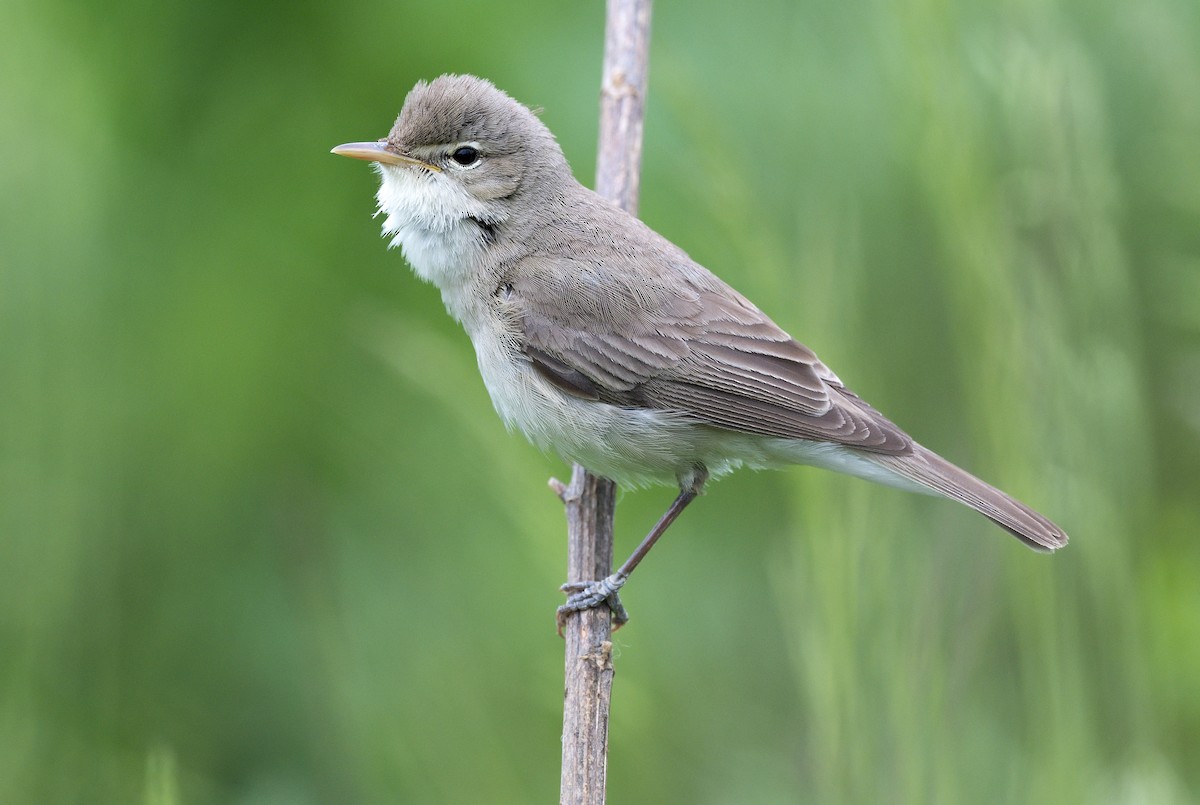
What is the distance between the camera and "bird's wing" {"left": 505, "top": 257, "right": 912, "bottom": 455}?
3617 millimetres

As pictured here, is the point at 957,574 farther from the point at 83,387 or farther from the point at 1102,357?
the point at 83,387

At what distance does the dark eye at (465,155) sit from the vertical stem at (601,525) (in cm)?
42

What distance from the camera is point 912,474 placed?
344 cm

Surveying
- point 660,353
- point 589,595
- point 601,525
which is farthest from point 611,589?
point 660,353

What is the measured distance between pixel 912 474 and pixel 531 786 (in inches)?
56.5

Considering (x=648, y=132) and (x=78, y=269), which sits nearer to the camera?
(x=78, y=269)

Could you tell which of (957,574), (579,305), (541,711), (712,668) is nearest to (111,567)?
(541,711)

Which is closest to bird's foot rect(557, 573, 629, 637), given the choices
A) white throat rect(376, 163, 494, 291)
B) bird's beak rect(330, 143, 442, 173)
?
white throat rect(376, 163, 494, 291)

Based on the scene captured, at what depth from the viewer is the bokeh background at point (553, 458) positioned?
2.87 metres

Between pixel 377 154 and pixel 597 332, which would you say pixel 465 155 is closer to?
pixel 377 154

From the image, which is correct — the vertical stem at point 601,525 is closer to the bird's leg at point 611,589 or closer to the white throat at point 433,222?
the bird's leg at point 611,589

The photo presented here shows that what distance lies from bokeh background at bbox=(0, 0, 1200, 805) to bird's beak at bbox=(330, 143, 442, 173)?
1.69ft

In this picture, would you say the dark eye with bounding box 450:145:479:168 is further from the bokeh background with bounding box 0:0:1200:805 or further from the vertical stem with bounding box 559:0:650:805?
the bokeh background with bounding box 0:0:1200:805

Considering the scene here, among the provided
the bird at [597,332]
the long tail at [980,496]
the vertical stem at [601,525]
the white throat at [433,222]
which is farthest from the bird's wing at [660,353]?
the vertical stem at [601,525]
